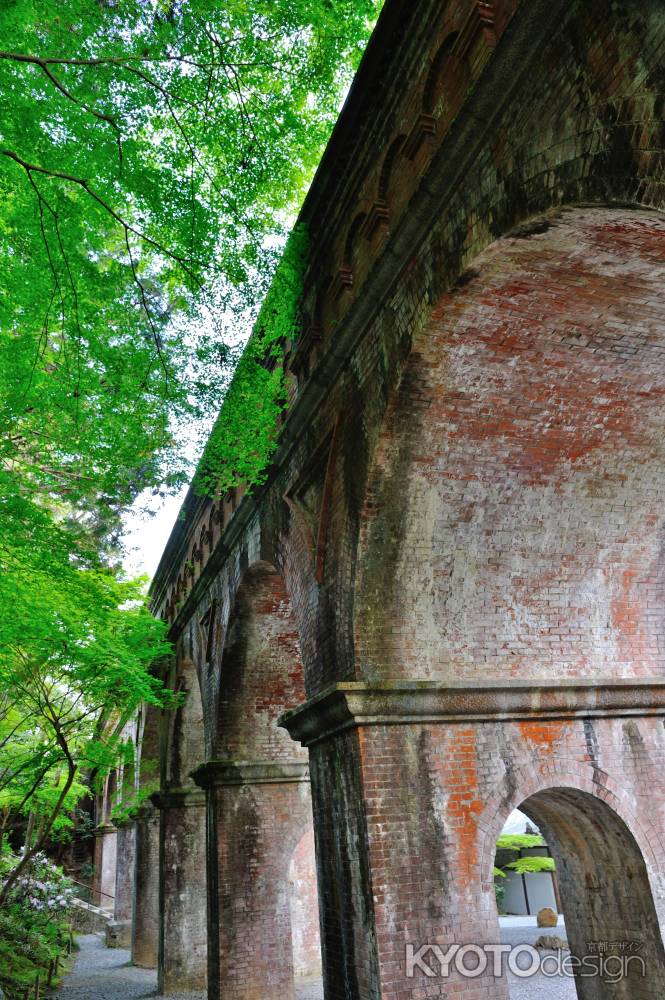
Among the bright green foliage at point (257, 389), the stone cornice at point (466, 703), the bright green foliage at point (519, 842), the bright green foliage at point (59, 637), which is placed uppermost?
the bright green foliage at point (257, 389)

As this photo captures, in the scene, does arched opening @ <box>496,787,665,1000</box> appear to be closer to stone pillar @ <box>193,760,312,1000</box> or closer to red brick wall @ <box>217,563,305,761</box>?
stone pillar @ <box>193,760,312,1000</box>

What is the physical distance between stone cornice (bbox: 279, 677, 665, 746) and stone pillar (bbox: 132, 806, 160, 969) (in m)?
13.8

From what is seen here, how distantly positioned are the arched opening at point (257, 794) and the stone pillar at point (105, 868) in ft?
83.6

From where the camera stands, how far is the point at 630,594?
788 centimetres

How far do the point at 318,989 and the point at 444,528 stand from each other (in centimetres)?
1058

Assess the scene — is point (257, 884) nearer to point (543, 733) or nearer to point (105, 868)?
point (543, 733)

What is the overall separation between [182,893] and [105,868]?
22.3 m

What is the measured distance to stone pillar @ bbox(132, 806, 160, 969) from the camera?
18.5m

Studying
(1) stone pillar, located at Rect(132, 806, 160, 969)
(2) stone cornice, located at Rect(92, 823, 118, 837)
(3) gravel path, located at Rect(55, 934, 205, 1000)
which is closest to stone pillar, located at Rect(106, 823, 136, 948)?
(3) gravel path, located at Rect(55, 934, 205, 1000)

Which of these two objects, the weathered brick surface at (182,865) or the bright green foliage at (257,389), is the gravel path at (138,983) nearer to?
the weathered brick surface at (182,865)

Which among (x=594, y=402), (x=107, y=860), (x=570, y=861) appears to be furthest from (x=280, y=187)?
(x=107, y=860)

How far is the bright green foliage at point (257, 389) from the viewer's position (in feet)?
25.3

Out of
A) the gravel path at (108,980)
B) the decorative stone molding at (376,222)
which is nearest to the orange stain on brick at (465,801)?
→ the decorative stone molding at (376,222)

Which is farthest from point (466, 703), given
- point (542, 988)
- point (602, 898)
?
point (542, 988)
